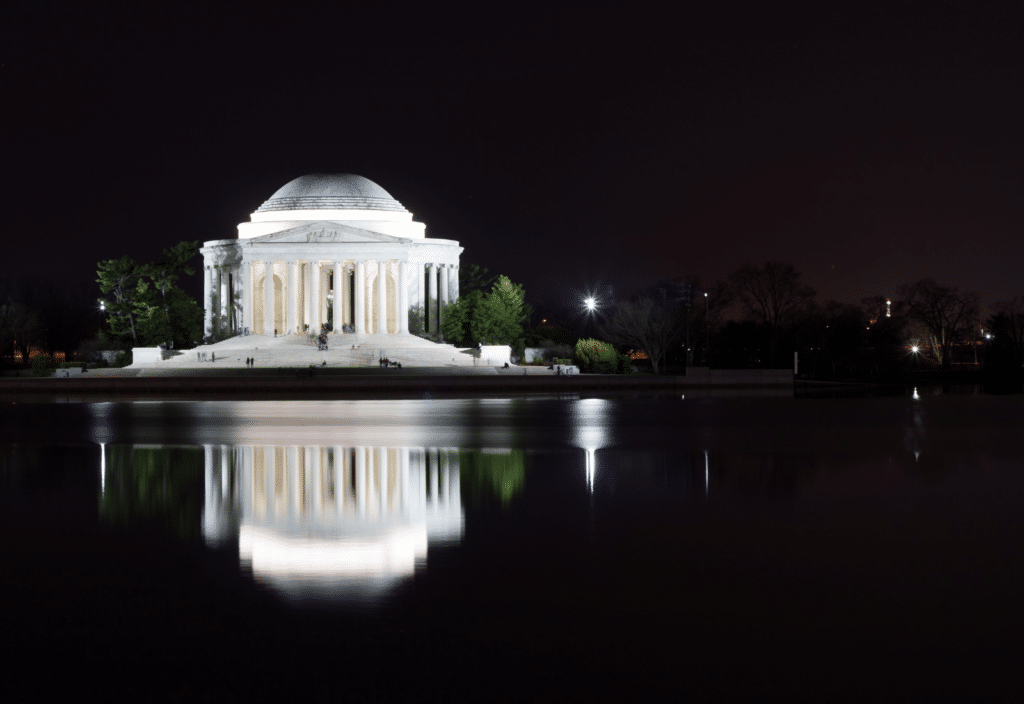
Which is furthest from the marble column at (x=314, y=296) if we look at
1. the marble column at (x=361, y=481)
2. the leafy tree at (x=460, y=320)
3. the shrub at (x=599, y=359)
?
the marble column at (x=361, y=481)

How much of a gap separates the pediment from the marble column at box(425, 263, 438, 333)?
812 cm

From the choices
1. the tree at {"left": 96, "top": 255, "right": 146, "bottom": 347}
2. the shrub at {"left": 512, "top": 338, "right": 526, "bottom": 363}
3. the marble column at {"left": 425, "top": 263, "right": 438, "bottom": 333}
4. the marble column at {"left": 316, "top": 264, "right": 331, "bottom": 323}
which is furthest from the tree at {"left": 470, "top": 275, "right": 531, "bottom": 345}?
the tree at {"left": 96, "top": 255, "right": 146, "bottom": 347}

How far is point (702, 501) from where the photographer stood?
1928 centimetres

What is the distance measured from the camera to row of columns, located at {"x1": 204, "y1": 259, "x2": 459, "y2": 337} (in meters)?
113

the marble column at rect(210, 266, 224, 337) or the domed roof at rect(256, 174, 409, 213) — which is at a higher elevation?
the domed roof at rect(256, 174, 409, 213)

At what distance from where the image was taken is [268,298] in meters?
116

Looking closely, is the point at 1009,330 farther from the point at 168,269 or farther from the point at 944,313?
the point at 168,269

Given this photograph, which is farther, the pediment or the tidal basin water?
the pediment

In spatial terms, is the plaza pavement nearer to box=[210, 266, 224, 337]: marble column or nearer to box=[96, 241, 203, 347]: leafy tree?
box=[96, 241, 203, 347]: leafy tree

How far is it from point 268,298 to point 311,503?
326ft

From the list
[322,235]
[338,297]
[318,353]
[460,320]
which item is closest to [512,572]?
[318,353]

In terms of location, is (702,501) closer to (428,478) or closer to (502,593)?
(428,478)

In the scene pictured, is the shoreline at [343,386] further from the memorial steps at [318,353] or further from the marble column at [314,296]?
the marble column at [314,296]

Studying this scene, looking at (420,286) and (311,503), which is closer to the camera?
(311,503)
